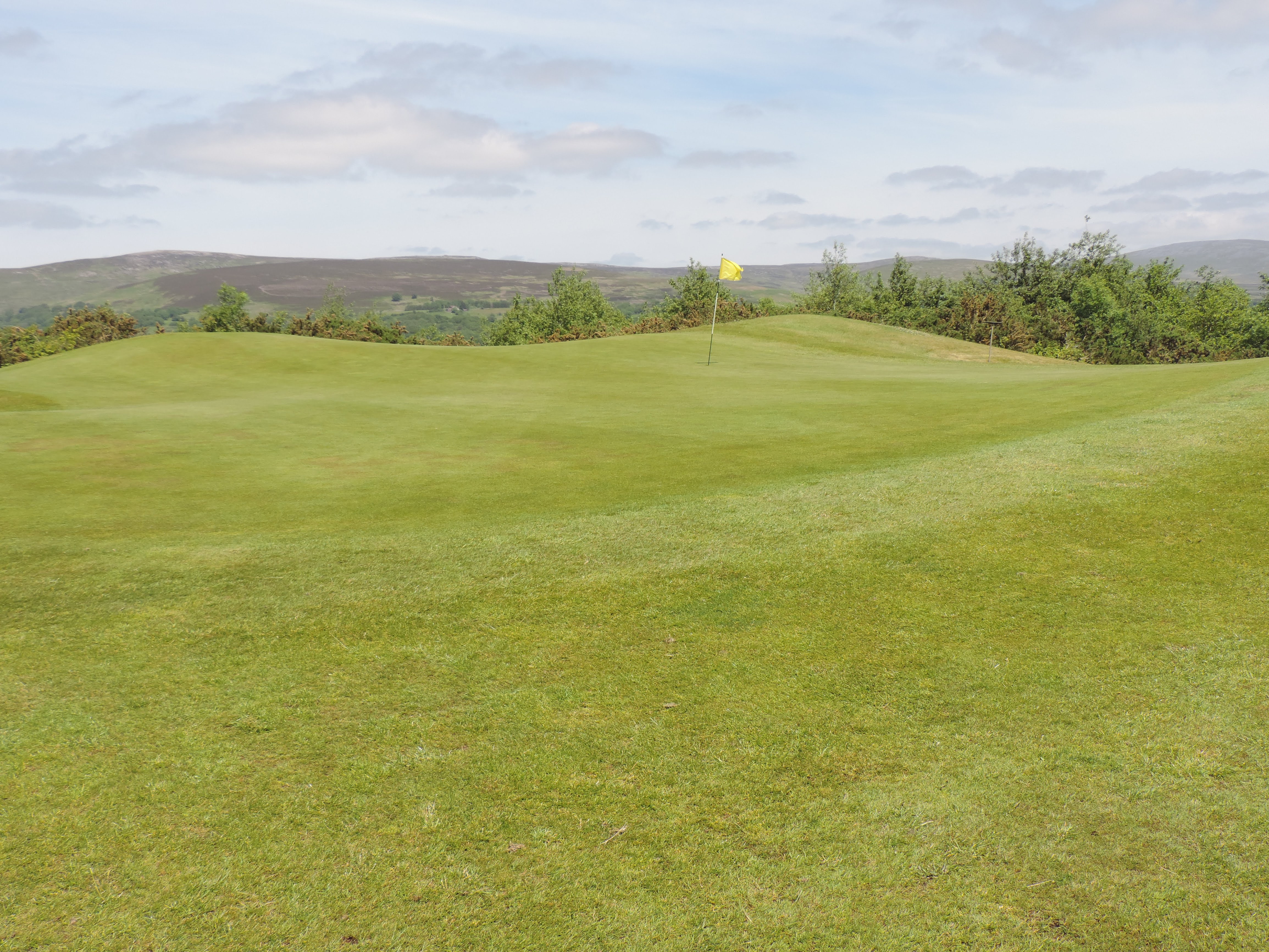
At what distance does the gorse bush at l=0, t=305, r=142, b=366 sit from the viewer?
260ft

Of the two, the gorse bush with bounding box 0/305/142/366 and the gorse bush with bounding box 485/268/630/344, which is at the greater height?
the gorse bush with bounding box 485/268/630/344

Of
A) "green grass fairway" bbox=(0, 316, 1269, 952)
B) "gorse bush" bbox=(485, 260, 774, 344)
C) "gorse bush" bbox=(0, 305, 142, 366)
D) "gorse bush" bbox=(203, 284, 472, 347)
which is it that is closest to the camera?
"green grass fairway" bbox=(0, 316, 1269, 952)

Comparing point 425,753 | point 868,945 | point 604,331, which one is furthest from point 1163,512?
point 604,331

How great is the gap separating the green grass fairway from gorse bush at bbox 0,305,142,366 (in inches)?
3092

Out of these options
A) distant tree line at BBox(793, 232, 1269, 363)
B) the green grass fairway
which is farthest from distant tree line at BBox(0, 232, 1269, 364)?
the green grass fairway

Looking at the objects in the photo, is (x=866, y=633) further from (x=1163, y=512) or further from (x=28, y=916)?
(x=28, y=916)

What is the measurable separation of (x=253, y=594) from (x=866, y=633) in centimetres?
751

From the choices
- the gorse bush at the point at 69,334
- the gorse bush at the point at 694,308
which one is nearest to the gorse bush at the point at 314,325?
the gorse bush at the point at 69,334

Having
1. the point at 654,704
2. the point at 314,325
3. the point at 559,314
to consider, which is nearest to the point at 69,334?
the point at 314,325

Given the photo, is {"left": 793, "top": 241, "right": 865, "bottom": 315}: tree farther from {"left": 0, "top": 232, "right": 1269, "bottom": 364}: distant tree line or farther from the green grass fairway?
the green grass fairway

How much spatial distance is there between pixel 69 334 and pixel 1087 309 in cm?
11831

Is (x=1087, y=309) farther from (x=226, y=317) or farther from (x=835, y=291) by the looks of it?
(x=226, y=317)

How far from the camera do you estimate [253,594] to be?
33.4ft

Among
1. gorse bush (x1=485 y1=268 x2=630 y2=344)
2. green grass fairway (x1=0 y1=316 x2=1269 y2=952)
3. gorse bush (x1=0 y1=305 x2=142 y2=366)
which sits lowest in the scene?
green grass fairway (x1=0 y1=316 x2=1269 y2=952)
